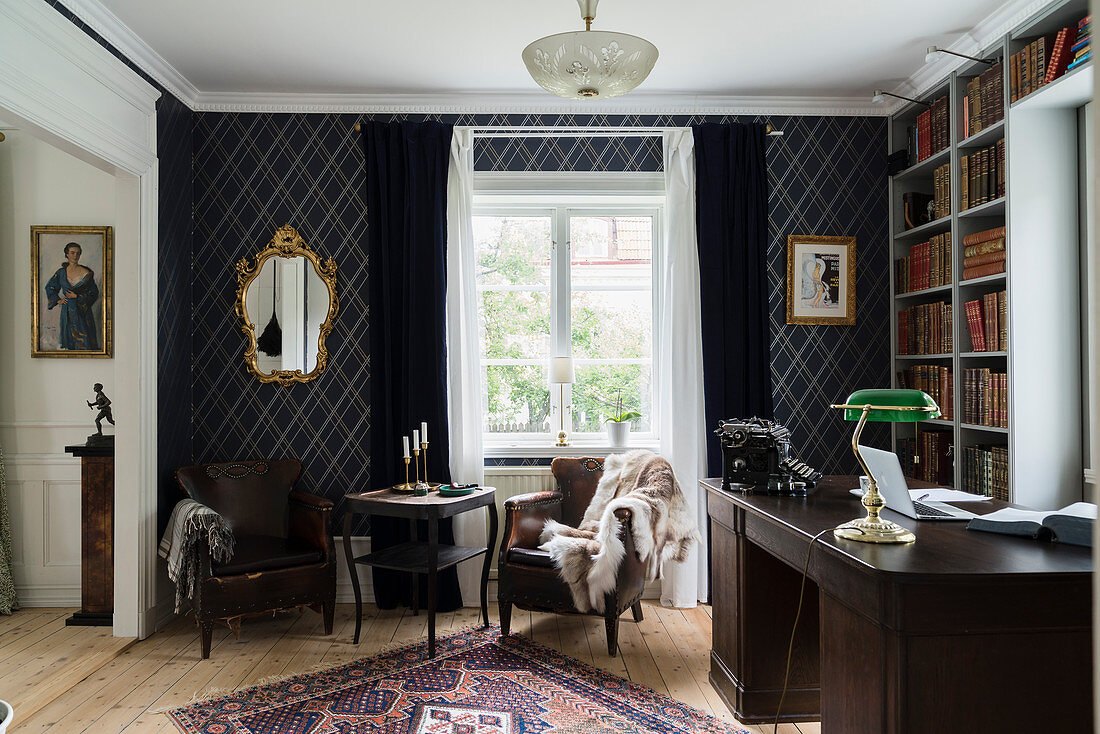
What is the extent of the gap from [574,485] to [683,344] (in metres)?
1.10

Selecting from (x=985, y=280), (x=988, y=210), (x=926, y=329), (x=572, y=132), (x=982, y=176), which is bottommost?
(x=926, y=329)

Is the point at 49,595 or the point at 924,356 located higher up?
the point at 924,356

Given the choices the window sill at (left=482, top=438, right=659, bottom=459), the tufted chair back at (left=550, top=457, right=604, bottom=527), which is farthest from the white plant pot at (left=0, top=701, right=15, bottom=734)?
the window sill at (left=482, top=438, right=659, bottom=459)

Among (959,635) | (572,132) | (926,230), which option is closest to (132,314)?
(572,132)

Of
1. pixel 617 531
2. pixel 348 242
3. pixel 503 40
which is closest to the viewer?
Result: pixel 617 531

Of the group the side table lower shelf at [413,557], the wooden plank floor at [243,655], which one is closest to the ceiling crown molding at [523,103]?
the side table lower shelf at [413,557]

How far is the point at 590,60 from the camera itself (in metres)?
2.65

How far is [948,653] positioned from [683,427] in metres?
2.75

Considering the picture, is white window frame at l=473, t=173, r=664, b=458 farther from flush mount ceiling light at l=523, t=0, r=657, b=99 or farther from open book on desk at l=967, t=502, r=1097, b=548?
open book on desk at l=967, t=502, r=1097, b=548

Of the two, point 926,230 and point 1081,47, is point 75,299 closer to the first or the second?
point 926,230

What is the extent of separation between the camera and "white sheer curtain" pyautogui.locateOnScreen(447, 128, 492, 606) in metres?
4.41

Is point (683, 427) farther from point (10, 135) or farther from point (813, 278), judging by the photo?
point (10, 135)

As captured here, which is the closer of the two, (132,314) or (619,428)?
(132,314)

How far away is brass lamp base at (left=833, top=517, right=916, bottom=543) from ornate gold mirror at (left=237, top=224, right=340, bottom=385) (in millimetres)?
3389
